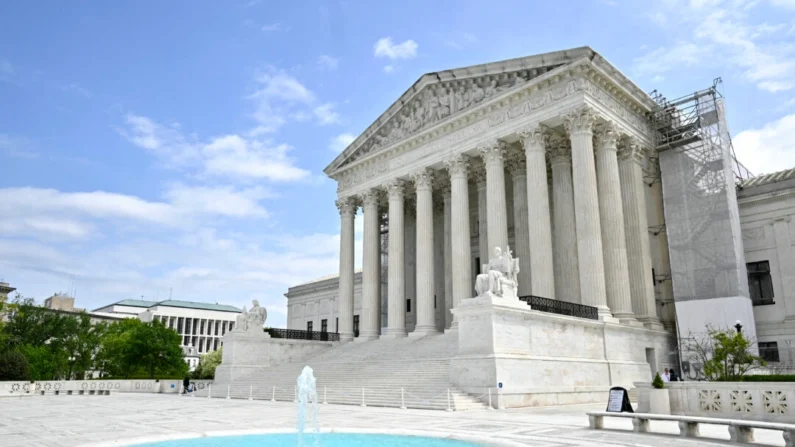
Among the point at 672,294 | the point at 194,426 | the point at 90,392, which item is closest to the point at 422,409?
the point at 194,426

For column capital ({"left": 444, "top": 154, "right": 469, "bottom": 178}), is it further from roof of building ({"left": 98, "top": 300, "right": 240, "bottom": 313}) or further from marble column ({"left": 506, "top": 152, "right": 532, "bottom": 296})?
roof of building ({"left": 98, "top": 300, "right": 240, "bottom": 313})

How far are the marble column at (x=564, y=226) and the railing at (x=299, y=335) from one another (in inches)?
676

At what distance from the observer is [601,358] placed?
28359 mm

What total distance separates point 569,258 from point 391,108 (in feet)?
54.6

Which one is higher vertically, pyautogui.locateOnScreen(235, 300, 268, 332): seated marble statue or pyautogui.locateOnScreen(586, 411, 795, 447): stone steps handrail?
pyautogui.locateOnScreen(235, 300, 268, 332): seated marble statue

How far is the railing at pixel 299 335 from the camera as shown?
40.0m

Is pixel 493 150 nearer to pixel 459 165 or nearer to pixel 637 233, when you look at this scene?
pixel 459 165

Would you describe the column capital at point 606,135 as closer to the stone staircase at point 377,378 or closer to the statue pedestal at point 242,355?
the stone staircase at point 377,378

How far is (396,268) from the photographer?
1596 inches

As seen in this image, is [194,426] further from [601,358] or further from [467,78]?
[467,78]

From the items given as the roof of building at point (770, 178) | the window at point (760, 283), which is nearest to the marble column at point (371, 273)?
the window at point (760, 283)

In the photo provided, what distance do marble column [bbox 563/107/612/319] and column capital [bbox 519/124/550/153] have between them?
→ 1.54 m

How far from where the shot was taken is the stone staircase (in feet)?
78.6

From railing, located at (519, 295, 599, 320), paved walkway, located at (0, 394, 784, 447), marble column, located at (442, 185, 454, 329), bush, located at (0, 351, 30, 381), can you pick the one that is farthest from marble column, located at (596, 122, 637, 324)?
bush, located at (0, 351, 30, 381)
